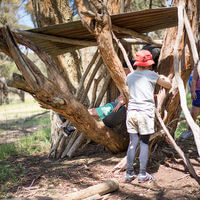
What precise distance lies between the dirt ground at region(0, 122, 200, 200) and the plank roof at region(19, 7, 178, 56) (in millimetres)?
1961

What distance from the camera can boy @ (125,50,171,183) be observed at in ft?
11.3

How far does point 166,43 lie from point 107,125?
1.65 m

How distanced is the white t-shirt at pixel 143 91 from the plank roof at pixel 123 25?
0.73 metres

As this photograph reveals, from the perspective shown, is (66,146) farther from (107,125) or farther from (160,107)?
(160,107)

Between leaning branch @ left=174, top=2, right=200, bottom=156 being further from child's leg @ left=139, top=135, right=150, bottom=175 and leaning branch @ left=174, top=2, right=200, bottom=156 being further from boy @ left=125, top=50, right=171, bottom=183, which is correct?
child's leg @ left=139, top=135, right=150, bottom=175

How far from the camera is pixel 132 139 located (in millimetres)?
3559

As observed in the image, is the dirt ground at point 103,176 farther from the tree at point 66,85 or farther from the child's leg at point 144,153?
the tree at point 66,85

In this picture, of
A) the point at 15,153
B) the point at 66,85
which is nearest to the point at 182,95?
the point at 66,85

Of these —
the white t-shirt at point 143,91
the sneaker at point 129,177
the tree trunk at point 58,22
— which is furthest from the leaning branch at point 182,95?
the tree trunk at point 58,22

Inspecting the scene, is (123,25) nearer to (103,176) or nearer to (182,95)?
(182,95)

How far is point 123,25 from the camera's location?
3910 millimetres

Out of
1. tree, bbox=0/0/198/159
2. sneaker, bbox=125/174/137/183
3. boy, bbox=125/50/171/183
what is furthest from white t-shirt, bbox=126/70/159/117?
sneaker, bbox=125/174/137/183

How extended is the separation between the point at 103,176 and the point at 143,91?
139 cm

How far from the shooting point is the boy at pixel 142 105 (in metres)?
3.44
